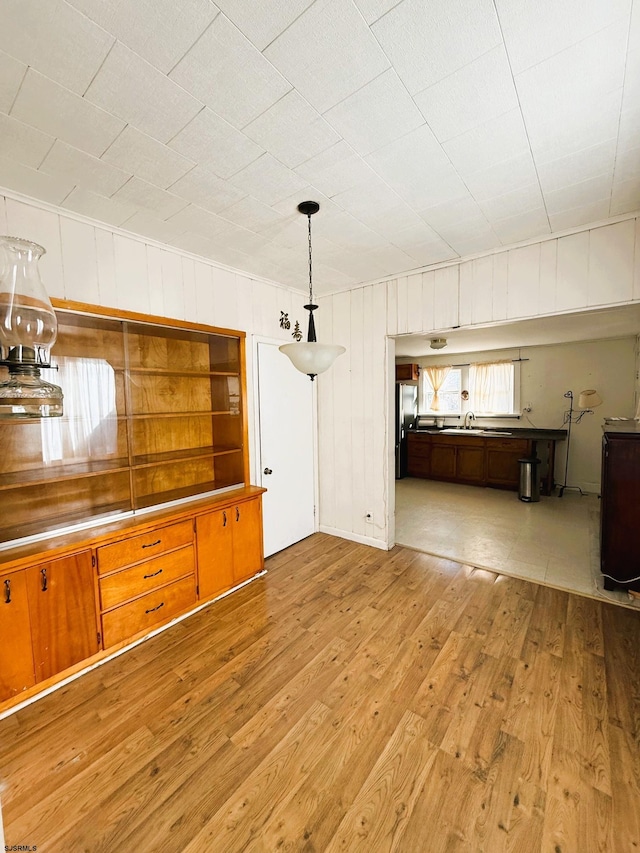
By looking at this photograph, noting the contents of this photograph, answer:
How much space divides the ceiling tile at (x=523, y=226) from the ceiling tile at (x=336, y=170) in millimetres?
1156

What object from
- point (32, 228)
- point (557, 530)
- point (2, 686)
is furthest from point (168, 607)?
point (557, 530)

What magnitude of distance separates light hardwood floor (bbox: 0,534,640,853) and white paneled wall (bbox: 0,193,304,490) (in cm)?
179

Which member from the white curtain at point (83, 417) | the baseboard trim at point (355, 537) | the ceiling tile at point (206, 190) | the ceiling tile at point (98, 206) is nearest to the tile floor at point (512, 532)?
the baseboard trim at point (355, 537)

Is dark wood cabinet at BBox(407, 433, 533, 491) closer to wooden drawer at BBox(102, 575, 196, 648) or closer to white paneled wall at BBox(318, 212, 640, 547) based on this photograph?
white paneled wall at BBox(318, 212, 640, 547)

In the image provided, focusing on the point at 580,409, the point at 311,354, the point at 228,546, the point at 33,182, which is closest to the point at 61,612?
the point at 228,546

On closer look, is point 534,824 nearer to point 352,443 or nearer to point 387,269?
point 352,443

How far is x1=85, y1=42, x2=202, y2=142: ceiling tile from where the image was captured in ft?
4.28

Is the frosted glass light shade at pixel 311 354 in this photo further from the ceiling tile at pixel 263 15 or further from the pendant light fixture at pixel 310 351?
the ceiling tile at pixel 263 15

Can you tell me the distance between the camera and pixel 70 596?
208 centimetres

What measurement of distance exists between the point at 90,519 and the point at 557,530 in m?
4.76

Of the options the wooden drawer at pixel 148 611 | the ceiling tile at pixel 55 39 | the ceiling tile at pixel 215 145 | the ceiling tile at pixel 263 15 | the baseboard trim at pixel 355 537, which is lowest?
the baseboard trim at pixel 355 537

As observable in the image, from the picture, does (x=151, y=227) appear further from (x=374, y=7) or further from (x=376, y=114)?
(x=374, y=7)

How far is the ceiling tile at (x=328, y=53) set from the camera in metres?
1.16

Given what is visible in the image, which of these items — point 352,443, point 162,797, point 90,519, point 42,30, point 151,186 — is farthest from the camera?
point 352,443
